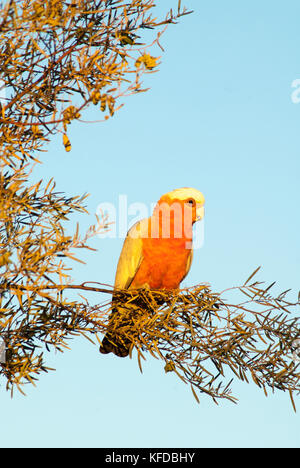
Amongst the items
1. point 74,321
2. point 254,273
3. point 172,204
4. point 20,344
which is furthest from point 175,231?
point 20,344

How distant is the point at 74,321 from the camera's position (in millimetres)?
3803

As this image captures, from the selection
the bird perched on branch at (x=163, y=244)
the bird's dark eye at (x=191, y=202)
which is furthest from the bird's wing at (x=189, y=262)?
the bird's dark eye at (x=191, y=202)

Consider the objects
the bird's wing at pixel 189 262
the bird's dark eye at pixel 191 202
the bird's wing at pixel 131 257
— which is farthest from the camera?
the bird's wing at pixel 189 262

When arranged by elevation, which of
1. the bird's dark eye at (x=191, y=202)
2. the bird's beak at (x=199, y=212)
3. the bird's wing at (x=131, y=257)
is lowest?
the bird's wing at (x=131, y=257)

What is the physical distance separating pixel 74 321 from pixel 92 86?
161 centimetres

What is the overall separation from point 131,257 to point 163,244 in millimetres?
334

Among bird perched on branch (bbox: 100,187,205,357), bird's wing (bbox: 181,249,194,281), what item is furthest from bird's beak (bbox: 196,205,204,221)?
bird's wing (bbox: 181,249,194,281)

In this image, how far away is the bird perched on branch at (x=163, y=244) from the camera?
193 inches

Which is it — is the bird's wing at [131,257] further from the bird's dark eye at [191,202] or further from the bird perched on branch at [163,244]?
the bird's dark eye at [191,202]

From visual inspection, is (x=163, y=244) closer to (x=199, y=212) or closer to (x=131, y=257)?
(x=131, y=257)

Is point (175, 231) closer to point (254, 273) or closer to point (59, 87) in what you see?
point (254, 273)

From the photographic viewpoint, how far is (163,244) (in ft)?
16.4

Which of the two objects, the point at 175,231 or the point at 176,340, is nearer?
the point at 176,340

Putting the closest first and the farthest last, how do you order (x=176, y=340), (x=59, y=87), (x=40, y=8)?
(x=40, y=8) → (x=59, y=87) → (x=176, y=340)
